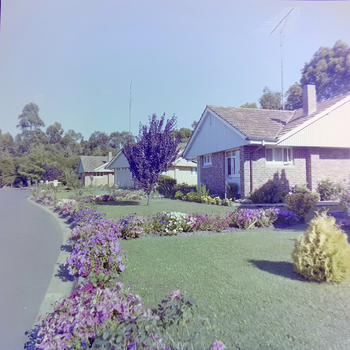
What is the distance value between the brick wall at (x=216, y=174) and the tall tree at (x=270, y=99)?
2546 cm

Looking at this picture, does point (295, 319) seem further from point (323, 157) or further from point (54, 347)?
point (323, 157)

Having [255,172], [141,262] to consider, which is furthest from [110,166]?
[141,262]

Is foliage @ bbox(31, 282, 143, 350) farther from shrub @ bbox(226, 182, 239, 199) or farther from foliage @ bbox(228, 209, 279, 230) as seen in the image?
shrub @ bbox(226, 182, 239, 199)

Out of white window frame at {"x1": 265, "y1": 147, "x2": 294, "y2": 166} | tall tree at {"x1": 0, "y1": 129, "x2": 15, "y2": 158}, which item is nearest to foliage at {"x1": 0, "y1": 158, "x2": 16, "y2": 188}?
tall tree at {"x1": 0, "y1": 129, "x2": 15, "y2": 158}

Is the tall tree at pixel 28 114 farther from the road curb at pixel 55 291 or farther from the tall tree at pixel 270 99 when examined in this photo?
the tall tree at pixel 270 99

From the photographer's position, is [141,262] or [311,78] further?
[311,78]

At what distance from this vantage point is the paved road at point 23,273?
381cm

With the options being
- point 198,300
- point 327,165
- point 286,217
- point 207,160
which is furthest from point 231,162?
point 198,300

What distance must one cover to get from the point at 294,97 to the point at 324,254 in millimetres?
32537

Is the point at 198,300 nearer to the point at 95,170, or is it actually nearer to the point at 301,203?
the point at 301,203

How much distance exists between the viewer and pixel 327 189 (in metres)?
15.0

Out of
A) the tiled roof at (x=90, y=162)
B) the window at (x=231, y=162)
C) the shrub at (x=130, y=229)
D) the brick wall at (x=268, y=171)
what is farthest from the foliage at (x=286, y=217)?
the tiled roof at (x=90, y=162)

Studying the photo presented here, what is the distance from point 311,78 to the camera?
29.9 meters

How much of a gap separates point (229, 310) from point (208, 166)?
16.2 metres
